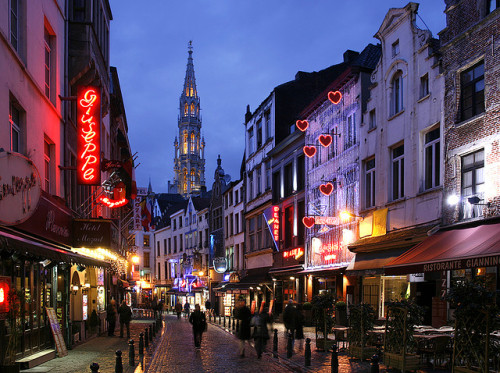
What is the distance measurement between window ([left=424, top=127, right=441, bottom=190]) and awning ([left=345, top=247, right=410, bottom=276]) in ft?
7.57

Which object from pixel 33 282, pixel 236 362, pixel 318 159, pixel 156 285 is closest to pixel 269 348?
pixel 236 362

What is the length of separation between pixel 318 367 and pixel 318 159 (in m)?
16.7

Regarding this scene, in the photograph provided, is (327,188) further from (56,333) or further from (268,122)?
(268,122)

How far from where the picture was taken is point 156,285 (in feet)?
255

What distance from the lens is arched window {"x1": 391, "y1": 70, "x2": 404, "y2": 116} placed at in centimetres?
2138

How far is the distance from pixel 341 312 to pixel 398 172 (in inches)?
279

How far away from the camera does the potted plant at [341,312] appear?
2342 centimetres

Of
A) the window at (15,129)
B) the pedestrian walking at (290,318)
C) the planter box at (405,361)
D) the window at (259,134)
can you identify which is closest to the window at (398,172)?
the pedestrian walking at (290,318)

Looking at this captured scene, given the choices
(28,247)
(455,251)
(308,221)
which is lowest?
(455,251)

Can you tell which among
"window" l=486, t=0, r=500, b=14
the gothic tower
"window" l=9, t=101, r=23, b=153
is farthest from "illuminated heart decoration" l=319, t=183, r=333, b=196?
the gothic tower

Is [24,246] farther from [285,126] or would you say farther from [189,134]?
[189,134]

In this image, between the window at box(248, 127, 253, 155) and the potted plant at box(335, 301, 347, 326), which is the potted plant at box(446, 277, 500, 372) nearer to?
the potted plant at box(335, 301, 347, 326)

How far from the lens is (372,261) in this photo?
20.4 metres

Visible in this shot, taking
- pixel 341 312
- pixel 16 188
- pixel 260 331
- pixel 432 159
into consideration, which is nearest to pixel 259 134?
pixel 341 312
